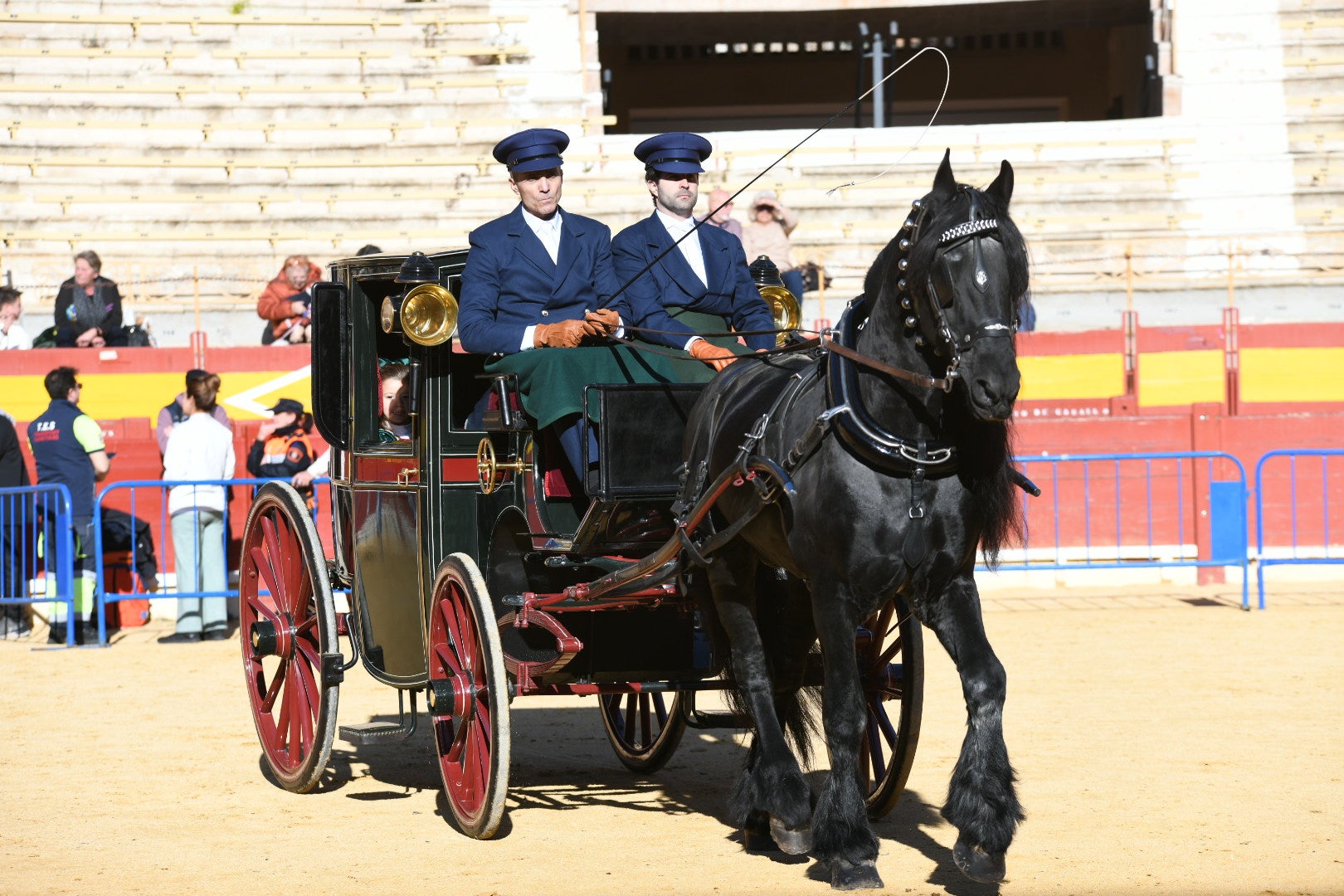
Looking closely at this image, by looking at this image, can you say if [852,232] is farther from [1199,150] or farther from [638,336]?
[638,336]

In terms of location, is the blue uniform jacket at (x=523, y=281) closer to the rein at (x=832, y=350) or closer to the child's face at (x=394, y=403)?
the rein at (x=832, y=350)

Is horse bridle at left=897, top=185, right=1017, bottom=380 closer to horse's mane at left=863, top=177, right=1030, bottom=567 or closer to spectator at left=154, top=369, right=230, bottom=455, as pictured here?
horse's mane at left=863, top=177, right=1030, bottom=567

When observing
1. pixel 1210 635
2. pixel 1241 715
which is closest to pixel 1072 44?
pixel 1210 635

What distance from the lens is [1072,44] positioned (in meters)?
29.8

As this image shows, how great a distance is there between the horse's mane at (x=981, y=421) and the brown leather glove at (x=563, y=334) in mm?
1118

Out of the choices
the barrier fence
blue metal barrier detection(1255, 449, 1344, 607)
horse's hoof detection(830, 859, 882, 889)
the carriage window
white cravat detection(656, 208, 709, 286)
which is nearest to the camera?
horse's hoof detection(830, 859, 882, 889)

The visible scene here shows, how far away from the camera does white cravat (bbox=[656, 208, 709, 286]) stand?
584 cm

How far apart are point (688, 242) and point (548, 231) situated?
0.50 metres

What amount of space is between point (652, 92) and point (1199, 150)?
11.1 metres

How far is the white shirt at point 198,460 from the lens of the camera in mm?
11281

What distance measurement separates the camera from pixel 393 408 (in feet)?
21.4

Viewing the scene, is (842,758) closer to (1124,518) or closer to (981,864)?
(981,864)

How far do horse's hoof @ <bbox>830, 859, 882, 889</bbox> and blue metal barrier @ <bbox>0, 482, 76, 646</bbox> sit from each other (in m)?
7.53

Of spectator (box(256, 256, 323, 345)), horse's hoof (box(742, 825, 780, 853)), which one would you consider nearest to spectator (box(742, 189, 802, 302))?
spectator (box(256, 256, 323, 345))
